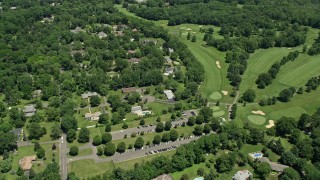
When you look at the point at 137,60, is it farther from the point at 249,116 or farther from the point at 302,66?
the point at 302,66

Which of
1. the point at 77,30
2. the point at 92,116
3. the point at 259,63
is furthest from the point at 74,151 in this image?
the point at 77,30

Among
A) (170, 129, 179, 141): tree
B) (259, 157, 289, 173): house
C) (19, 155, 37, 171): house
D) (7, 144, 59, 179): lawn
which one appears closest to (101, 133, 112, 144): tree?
(7, 144, 59, 179): lawn

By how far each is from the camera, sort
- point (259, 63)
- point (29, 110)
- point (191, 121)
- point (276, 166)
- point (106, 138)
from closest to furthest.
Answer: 1. point (276, 166)
2. point (106, 138)
3. point (191, 121)
4. point (29, 110)
5. point (259, 63)

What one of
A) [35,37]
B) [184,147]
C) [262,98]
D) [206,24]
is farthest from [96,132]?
[206,24]

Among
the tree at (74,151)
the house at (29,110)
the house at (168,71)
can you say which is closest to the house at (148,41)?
the house at (168,71)

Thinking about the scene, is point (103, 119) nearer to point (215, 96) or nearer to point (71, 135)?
point (71, 135)

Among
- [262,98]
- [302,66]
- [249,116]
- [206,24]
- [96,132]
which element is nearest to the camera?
[96,132]

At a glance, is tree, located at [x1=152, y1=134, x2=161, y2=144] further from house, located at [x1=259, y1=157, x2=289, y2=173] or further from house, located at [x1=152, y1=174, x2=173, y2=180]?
house, located at [x1=259, y1=157, x2=289, y2=173]
